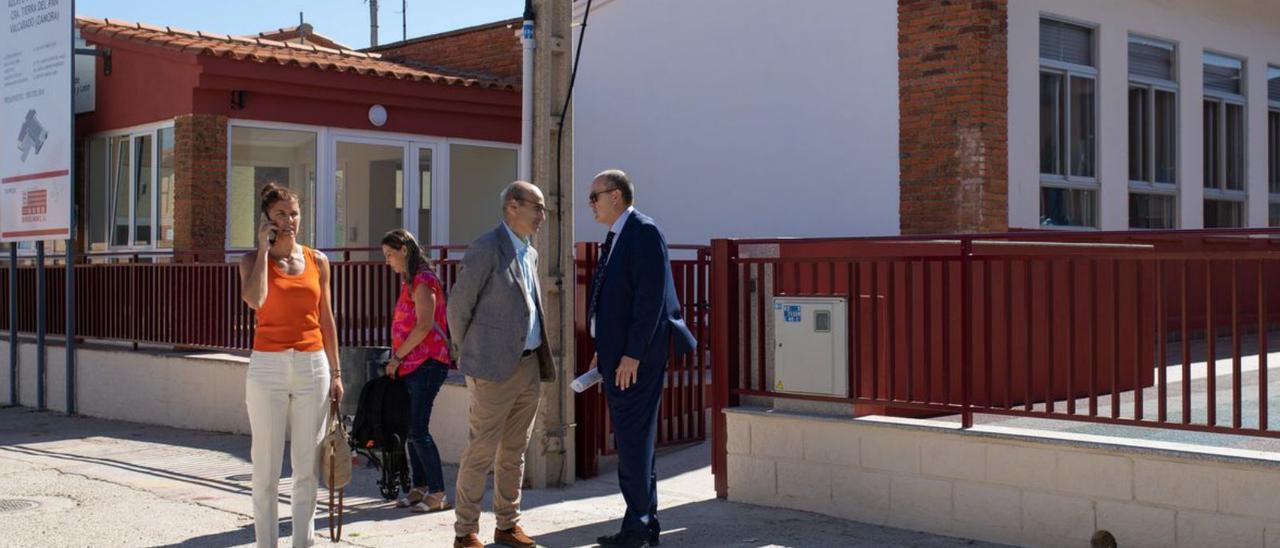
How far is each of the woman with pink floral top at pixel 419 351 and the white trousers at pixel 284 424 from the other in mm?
1360

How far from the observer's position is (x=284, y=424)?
21.4ft

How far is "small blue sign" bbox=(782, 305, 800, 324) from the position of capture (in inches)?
308

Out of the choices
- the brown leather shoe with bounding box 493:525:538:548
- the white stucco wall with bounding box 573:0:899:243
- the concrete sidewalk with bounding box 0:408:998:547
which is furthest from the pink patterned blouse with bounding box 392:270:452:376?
the white stucco wall with bounding box 573:0:899:243

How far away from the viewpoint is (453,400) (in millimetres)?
10000

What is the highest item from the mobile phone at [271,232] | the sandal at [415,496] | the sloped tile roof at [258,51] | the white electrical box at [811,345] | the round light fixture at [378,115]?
the sloped tile roof at [258,51]

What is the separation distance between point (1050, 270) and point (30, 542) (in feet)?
18.4

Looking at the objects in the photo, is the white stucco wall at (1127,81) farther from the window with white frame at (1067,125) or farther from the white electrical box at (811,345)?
the white electrical box at (811,345)

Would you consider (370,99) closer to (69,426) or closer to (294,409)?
(69,426)

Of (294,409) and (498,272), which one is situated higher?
(498,272)

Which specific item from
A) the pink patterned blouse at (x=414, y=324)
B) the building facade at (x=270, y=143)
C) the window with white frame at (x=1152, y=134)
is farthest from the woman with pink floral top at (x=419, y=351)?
the window with white frame at (x=1152, y=134)

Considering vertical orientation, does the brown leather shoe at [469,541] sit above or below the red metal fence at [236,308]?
below

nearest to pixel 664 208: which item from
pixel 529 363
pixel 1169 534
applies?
pixel 529 363

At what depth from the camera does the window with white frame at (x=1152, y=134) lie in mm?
15062

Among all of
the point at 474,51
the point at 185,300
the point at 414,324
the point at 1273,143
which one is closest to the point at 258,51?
the point at 185,300
